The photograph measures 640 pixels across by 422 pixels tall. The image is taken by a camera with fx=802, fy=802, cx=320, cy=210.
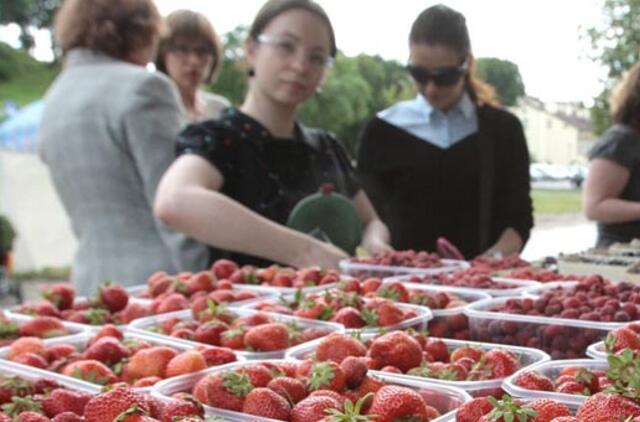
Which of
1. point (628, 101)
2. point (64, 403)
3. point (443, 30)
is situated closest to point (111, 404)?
point (64, 403)

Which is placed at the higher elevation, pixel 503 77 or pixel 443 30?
pixel 443 30

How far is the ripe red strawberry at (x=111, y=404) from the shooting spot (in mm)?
826

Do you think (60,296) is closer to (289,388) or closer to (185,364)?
(185,364)

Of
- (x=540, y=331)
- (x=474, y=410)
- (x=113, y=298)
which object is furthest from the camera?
(x=113, y=298)

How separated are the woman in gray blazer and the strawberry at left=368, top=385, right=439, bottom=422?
1440 millimetres

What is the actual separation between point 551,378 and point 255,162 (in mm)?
1259

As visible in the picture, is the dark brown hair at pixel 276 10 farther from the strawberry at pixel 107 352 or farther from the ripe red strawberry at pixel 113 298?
the strawberry at pixel 107 352

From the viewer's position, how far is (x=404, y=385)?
101 cm

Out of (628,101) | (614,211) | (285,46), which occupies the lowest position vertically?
(614,211)

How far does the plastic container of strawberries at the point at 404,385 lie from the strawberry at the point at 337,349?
0.21 ft

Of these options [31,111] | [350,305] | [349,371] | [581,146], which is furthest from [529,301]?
[31,111]

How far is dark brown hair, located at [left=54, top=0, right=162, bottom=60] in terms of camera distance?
229cm

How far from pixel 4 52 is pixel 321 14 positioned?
5624 millimetres

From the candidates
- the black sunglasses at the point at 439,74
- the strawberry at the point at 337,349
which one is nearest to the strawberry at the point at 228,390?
the strawberry at the point at 337,349
